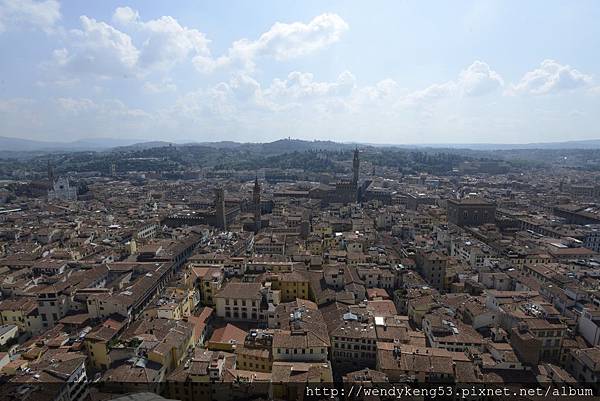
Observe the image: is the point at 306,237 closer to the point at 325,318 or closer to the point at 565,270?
the point at 325,318

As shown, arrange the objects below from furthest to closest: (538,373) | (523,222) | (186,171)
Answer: (186,171), (523,222), (538,373)

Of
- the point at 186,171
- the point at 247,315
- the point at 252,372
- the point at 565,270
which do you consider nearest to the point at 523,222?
the point at 565,270

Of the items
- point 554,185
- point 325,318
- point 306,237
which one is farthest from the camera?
point 554,185

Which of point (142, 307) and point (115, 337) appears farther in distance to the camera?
point (142, 307)

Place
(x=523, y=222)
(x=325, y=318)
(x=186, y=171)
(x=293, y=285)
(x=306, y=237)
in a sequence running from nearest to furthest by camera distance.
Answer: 1. (x=325, y=318)
2. (x=293, y=285)
3. (x=306, y=237)
4. (x=523, y=222)
5. (x=186, y=171)

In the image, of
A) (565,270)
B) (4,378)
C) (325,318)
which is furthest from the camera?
(565,270)

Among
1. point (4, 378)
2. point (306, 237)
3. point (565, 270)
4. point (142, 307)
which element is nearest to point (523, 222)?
point (565, 270)

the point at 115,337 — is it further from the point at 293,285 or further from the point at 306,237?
the point at 306,237

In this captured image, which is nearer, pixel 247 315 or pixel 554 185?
pixel 247 315
